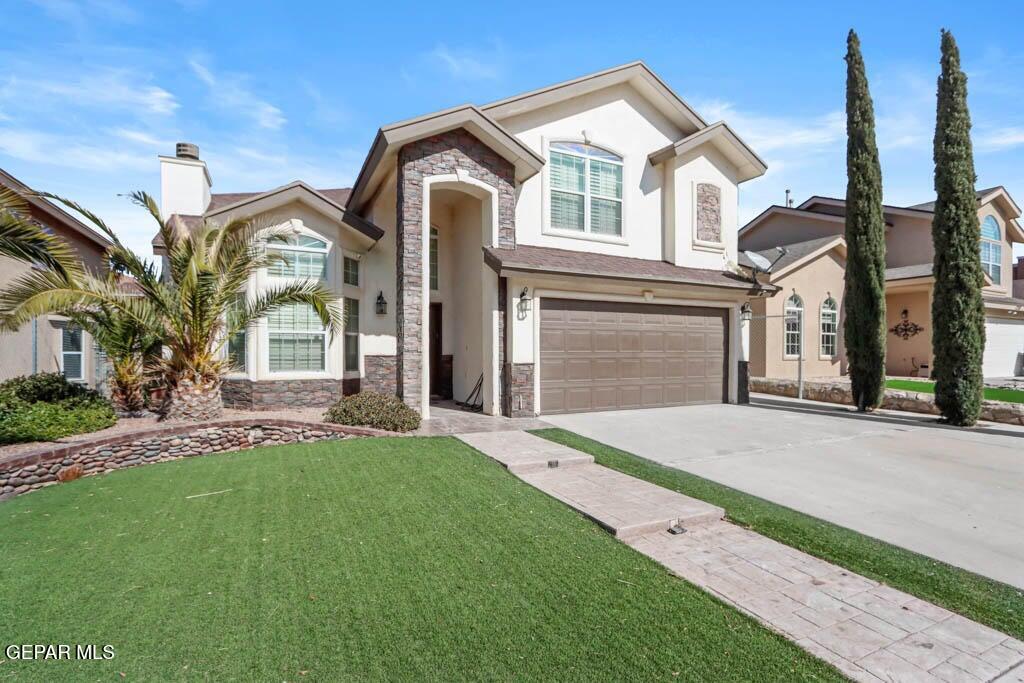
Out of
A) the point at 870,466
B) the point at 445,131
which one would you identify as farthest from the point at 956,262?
the point at 445,131

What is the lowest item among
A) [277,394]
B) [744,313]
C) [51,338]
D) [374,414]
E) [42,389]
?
[374,414]

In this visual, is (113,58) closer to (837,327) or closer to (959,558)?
(959,558)

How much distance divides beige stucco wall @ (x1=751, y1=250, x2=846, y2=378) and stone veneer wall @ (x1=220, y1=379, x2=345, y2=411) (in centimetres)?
→ 1430

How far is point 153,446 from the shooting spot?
7.22m

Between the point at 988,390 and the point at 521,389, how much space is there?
1364 cm

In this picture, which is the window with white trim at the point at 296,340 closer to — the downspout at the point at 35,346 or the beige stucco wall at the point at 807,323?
the downspout at the point at 35,346

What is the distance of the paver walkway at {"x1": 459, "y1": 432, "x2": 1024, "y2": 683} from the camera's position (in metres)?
2.68

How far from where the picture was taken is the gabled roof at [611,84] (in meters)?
11.2

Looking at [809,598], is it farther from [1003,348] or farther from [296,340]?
[1003,348]

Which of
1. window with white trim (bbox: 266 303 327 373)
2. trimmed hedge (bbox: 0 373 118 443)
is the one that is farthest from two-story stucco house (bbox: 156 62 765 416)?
trimmed hedge (bbox: 0 373 118 443)

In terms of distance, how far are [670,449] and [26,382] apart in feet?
36.0

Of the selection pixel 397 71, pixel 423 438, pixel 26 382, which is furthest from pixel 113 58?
pixel 423 438

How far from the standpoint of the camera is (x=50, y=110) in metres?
8.83

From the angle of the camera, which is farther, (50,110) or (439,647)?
(50,110)
